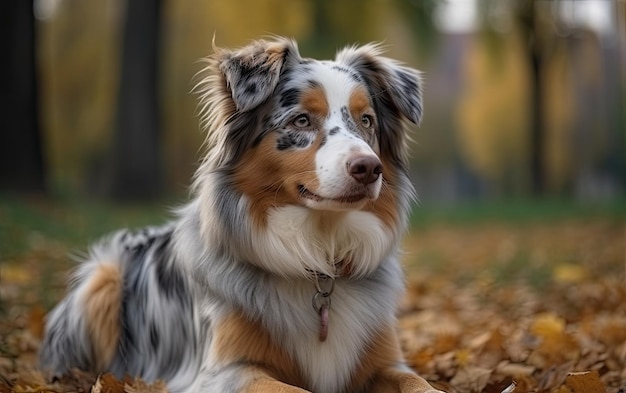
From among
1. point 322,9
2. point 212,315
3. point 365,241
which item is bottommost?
point 212,315

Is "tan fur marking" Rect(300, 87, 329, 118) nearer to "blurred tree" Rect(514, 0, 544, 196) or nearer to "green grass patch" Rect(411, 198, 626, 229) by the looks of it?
"green grass patch" Rect(411, 198, 626, 229)

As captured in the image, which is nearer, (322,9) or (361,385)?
(361,385)

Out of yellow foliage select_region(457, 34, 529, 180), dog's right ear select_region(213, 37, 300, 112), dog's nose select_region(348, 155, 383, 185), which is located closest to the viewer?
dog's nose select_region(348, 155, 383, 185)

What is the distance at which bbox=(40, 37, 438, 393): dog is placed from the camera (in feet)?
13.1

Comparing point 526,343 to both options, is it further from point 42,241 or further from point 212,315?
point 42,241

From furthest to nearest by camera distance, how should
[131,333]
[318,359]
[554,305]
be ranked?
[554,305]
[131,333]
[318,359]

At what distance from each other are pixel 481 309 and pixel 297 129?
3909 mm

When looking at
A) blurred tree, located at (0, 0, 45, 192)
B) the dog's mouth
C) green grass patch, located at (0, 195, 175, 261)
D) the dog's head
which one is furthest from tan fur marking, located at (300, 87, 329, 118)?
blurred tree, located at (0, 0, 45, 192)

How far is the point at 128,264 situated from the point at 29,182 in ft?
33.2

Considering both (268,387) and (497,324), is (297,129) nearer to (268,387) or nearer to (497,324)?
(268,387)

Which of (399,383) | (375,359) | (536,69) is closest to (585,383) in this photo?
(399,383)

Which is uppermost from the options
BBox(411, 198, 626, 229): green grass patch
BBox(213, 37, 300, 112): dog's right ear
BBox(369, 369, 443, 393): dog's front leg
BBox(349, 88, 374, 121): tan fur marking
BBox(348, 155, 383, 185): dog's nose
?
BBox(213, 37, 300, 112): dog's right ear

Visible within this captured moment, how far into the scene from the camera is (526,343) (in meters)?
5.39

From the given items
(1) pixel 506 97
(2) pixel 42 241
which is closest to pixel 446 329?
(2) pixel 42 241
